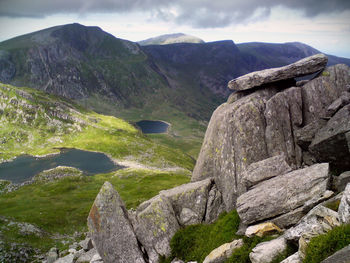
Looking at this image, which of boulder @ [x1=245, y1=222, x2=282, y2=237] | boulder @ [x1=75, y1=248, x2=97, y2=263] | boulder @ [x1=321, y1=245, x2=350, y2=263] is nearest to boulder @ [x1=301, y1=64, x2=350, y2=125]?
boulder @ [x1=245, y1=222, x2=282, y2=237]

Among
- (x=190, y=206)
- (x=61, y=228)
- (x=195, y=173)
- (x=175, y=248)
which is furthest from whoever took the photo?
(x=61, y=228)

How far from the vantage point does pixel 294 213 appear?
61.7ft

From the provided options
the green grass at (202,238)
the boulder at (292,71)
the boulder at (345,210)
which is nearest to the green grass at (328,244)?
the boulder at (345,210)

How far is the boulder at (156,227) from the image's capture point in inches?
1062

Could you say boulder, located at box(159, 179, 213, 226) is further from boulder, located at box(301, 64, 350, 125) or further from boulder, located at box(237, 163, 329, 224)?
boulder, located at box(301, 64, 350, 125)

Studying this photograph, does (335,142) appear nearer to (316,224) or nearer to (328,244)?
(316,224)

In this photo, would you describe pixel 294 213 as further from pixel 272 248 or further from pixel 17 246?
pixel 17 246

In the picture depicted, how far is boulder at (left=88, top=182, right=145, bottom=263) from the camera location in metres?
27.8

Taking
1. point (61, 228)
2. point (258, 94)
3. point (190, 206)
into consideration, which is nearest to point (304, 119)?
point (258, 94)

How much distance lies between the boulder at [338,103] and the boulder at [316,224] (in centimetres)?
1360

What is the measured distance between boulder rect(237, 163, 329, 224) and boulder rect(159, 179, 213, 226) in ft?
25.9

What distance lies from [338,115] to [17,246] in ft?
198

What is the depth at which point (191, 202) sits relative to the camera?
29828mm

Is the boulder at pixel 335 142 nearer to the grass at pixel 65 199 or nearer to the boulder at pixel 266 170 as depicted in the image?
the boulder at pixel 266 170
